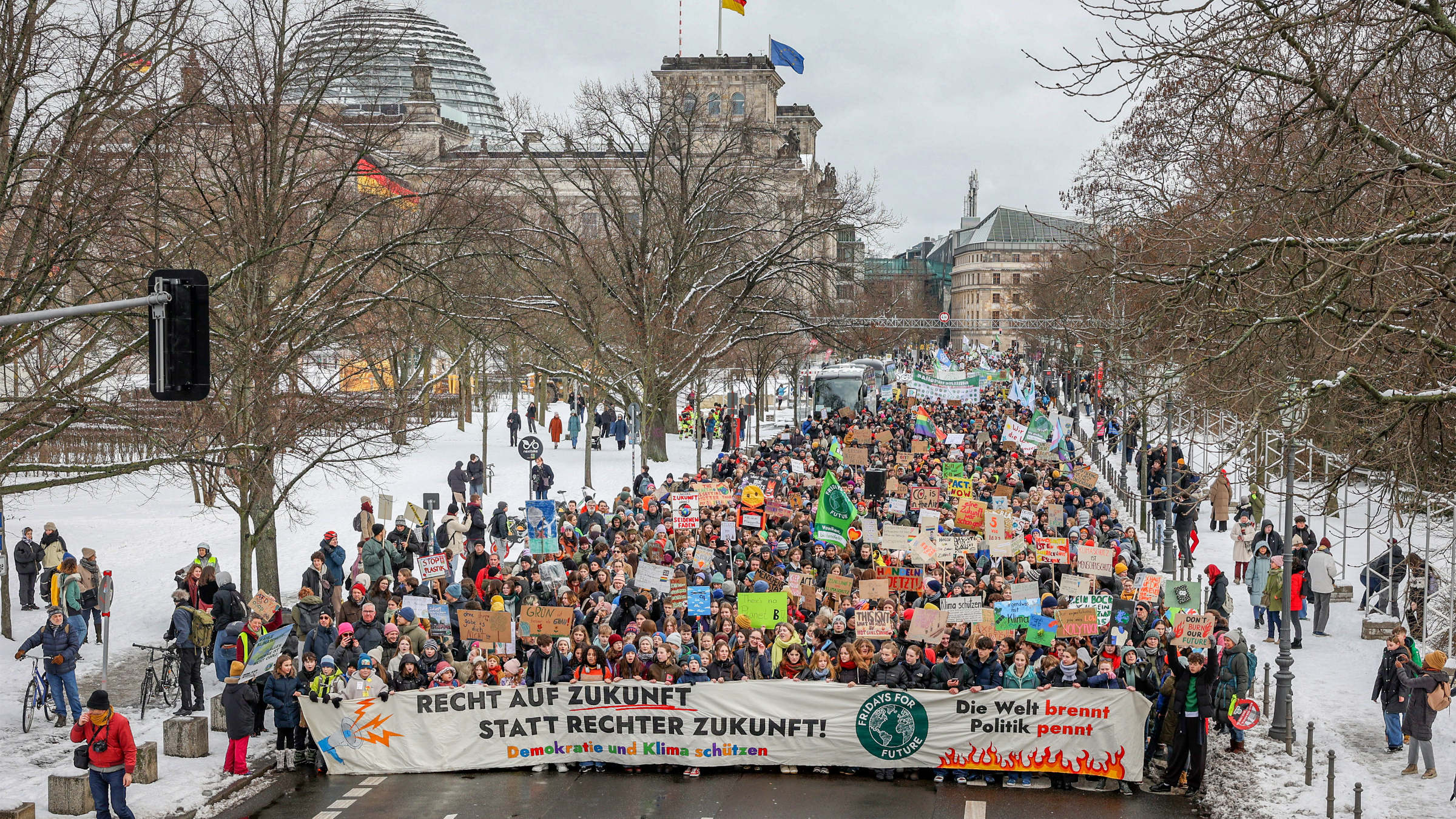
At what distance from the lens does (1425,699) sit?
1341 cm

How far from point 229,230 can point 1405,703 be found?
58.9 feet

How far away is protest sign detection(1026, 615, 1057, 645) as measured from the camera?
15297 millimetres

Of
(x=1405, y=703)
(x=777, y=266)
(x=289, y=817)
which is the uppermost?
(x=777, y=266)

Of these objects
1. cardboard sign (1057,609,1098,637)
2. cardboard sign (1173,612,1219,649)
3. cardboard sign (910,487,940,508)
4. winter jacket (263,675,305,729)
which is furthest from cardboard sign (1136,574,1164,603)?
winter jacket (263,675,305,729)

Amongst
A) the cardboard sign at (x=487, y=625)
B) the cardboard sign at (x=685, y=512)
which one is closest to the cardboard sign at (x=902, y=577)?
the cardboard sign at (x=685, y=512)

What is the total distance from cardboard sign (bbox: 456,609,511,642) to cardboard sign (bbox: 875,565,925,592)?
16.7ft

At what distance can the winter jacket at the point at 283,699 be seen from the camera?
46.5 feet

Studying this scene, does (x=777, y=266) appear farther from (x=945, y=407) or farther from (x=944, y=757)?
(x=944, y=757)

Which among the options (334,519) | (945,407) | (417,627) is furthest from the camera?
(945,407)

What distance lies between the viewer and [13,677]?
17234 mm

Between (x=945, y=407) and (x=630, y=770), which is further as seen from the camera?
(x=945, y=407)

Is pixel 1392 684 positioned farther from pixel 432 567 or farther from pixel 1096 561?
pixel 432 567

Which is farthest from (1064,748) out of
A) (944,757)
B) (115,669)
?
(115,669)

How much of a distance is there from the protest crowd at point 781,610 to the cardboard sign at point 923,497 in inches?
Result: 2.1
